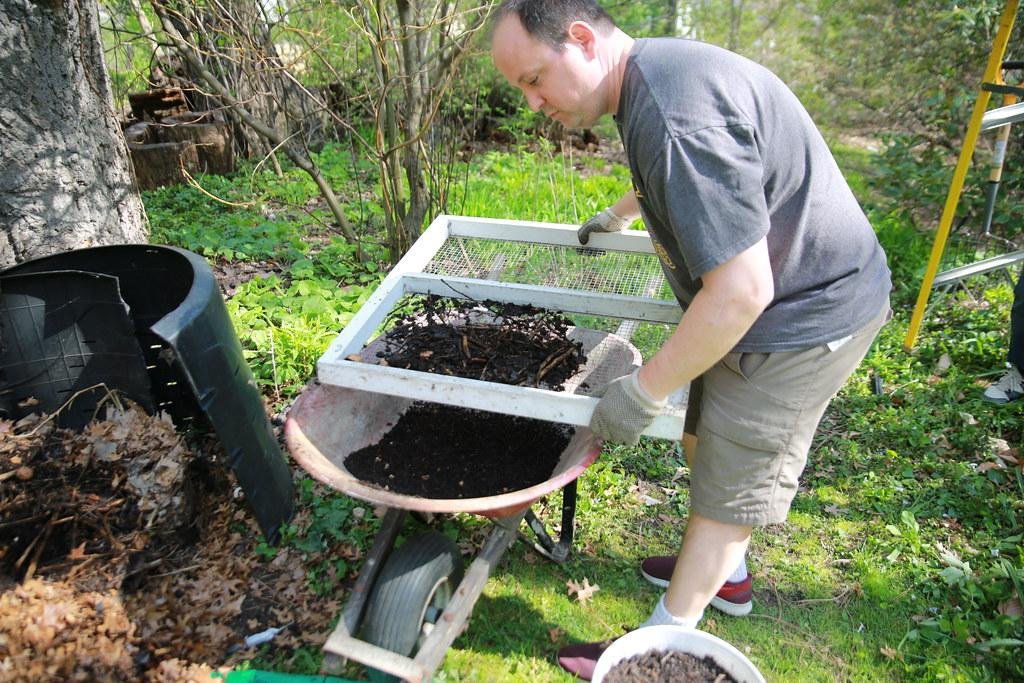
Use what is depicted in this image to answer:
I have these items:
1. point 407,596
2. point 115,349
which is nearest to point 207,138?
point 115,349

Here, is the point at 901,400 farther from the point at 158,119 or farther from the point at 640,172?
the point at 158,119

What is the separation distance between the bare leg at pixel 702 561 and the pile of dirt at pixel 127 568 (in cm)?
117

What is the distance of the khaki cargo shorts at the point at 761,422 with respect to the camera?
1842 mm

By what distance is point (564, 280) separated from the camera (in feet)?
9.87

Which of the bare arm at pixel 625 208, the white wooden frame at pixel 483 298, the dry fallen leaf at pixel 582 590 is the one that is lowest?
the dry fallen leaf at pixel 582 590

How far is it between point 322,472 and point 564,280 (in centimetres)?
149

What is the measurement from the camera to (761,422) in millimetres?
1877

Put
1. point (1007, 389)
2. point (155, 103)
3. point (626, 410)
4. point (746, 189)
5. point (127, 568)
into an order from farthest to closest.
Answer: point (155, 103) < point (1007, 389) < point (127, 568) < point (626, 410) < point (746, 189)

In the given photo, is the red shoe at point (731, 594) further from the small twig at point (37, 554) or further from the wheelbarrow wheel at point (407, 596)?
the small twig at point (37, 554)

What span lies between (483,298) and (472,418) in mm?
448

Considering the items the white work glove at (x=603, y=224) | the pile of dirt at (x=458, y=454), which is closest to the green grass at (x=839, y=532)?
the pile of dirt at (x=458, y=454)

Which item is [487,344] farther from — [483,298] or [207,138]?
[207,138]

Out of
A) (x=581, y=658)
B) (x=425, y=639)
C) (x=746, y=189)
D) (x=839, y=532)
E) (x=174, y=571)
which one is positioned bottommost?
(x=839, y=532)

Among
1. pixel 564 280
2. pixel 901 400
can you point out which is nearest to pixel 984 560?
pixel 901 400
